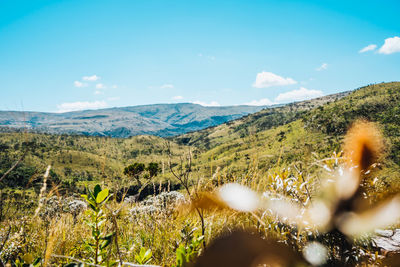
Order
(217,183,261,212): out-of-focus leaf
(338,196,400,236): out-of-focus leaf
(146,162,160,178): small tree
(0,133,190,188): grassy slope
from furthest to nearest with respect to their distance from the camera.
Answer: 1. (0,133,190,188): grassy slope
2. (146,162,160,178): small tree
3. (217,183,261,212): out-of-focus leaf
4. (338,196,400,236): out-of-focus leaf

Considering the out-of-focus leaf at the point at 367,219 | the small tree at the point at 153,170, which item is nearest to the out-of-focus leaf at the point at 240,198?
the out-of-focus leaf at the point at 367,219

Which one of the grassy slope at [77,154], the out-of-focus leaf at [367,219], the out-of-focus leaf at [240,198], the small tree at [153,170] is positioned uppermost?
the out-of-focus leaf at [367,219]

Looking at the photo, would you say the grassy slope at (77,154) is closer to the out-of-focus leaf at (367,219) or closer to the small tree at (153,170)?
the small tree at (153,170)

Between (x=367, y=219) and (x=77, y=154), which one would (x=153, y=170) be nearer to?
(x=367, y=219)

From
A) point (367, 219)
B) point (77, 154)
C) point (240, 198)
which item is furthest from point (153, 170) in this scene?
point (77, 154)

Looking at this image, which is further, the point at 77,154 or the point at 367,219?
the point at 77,154

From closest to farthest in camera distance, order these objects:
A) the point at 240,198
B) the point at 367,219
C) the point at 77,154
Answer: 1. the point at 367,219
2. the point at 240,198
3. the point at 77,154

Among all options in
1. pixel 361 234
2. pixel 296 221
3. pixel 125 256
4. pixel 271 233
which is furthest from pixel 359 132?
pixel 125 256

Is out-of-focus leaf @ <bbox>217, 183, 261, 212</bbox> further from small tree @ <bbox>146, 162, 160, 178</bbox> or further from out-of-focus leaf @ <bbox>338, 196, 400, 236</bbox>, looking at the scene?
small tree @ <bbox>146, 162, 160, 178</bbox>

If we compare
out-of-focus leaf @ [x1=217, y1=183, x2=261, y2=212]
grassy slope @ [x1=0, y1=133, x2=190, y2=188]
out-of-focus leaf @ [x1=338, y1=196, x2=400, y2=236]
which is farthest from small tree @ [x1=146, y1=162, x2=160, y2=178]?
grassy slope @ [x1=0, y1=133, x2=190, y2=188]

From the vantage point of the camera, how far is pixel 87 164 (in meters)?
124

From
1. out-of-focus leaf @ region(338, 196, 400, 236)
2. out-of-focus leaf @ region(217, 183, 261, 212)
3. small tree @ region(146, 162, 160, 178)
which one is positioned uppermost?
out-of-focus leaf @ region(338, 196, 400, 236)

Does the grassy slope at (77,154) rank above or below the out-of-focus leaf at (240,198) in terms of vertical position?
below

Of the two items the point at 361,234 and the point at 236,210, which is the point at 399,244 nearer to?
the point at 361,234
